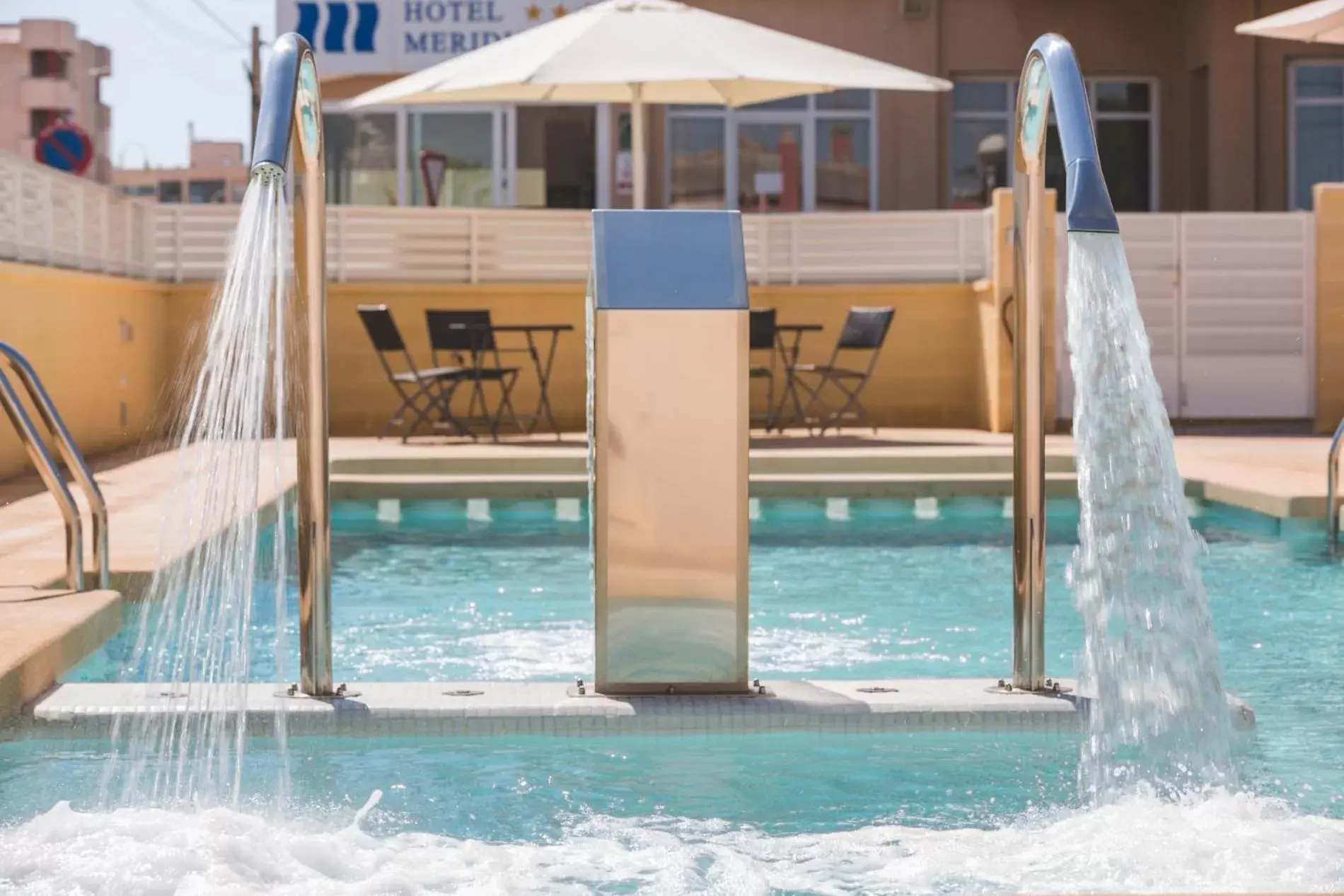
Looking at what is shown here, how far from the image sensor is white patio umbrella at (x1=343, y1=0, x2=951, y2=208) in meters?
11.7

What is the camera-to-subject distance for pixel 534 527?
994 centimetres

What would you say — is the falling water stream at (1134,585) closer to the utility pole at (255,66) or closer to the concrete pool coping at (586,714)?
the concrete pool coping at (586,714)

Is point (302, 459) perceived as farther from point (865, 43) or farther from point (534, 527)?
point (865, 43)

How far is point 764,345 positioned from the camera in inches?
506

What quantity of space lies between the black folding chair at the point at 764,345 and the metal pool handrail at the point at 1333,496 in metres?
Result: 4.39

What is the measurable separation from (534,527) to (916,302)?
234 inches

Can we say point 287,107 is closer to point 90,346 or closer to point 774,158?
point 90,346

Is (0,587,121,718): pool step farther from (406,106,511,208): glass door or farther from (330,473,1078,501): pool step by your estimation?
(406,106,511,208): glass door

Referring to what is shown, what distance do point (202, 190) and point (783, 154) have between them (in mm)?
67907

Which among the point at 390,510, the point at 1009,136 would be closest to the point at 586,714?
the point at 390,510

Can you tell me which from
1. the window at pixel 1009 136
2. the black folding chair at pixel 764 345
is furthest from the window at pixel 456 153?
the black folding chair at pixel 764 345

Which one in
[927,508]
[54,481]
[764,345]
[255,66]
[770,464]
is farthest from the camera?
[255,66]

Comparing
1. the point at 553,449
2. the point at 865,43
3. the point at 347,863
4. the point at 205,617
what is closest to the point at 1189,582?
the point at 347,863

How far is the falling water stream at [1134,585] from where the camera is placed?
3992 millimetres
